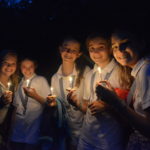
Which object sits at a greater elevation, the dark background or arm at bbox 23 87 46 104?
the dark background

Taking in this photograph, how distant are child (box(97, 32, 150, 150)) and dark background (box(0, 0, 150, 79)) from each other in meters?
1.78

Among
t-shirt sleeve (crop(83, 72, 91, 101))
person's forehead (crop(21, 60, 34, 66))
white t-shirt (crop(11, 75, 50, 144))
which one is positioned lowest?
white t-shirt (crop(11, 75, 50, 144))

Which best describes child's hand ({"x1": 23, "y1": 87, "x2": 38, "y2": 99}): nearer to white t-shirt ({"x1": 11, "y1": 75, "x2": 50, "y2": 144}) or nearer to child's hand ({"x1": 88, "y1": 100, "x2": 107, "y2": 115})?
white t-shirt ({"x1": 11, "y1": 75, "x2": 50, "y2": 144})

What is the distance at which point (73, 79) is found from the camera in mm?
4109

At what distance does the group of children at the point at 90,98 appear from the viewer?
2.58m

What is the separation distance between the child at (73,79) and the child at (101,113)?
41cm

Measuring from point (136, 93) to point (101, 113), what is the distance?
2.60 ft

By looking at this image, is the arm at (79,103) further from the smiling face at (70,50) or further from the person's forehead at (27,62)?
the person's forehead at (27,62)

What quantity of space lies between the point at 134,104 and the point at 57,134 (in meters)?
2.04

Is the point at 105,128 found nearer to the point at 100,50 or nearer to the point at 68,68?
the point at 100,50

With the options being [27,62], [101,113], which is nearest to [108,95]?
[101,113]

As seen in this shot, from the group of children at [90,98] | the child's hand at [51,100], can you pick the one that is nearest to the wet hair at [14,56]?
the group of children at [90,98]

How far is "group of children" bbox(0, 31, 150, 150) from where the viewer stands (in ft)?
8.47

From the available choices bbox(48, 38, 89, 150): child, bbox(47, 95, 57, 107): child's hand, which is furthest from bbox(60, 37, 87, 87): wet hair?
bbox(47, 95, 57, 107): child's hand
